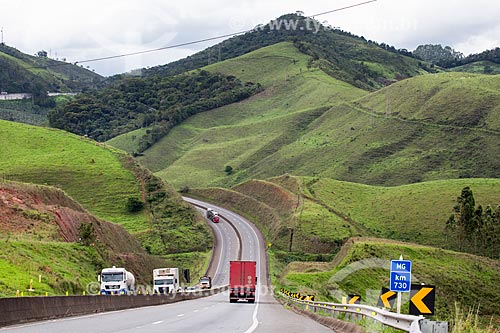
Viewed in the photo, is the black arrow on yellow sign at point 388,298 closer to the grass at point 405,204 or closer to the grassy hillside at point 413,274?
the grassy hillside at point 413,274

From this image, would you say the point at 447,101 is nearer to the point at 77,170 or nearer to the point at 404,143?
the point at 404,143

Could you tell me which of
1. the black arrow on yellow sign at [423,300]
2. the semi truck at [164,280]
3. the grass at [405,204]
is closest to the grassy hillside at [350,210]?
the grass at [405,204]

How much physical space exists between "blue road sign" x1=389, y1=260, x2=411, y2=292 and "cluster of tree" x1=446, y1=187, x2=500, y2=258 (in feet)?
266

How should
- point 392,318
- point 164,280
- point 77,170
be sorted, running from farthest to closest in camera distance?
point 77,170, point 164,280, point 392,318

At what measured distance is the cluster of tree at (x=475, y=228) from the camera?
322ft

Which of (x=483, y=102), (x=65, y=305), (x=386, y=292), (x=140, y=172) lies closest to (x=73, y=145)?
(x=140, y=172)

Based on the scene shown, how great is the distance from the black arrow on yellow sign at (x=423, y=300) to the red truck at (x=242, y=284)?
43148 millimetres

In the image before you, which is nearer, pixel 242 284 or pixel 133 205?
pixel 242 284

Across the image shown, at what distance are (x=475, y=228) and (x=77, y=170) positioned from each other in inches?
2556

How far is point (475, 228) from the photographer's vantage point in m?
98.6

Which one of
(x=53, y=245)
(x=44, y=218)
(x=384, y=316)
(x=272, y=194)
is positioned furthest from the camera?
(x=272, y=194)

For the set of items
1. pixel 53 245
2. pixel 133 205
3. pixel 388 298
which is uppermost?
pixel 133 205

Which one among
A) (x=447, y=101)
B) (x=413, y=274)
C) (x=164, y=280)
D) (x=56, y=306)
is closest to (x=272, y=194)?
(x=447, y=101)

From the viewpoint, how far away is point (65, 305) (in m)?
30.2
